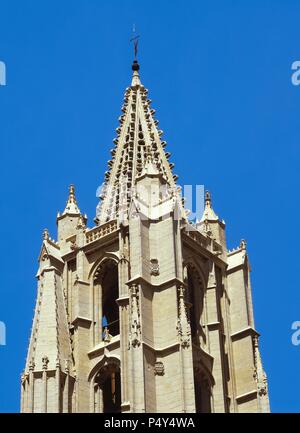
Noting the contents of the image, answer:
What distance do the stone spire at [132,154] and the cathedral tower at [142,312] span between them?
3.3 inches

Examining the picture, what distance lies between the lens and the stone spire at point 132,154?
5472 cm

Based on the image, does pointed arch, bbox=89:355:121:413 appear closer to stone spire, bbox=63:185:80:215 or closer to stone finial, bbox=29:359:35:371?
stone finial, bbox=29:359:35:371

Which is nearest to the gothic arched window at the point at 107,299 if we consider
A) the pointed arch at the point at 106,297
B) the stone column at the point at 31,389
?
the pointed arch at the point at 106,297

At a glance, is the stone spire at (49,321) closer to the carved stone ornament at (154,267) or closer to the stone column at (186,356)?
the carved stone ornament at (154,267)

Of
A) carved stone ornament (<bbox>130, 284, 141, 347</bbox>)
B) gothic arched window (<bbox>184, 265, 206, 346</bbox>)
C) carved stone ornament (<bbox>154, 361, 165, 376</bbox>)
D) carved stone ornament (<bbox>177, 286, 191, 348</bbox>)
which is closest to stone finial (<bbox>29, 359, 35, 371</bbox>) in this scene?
carved stone ornament (<bbox>130, 284, 141, 347</bbox>)

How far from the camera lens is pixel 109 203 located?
5519cm

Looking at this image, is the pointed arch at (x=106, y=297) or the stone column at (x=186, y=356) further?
the pointed arch at (x=106, y=297)

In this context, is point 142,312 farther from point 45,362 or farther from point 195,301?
point 195,301

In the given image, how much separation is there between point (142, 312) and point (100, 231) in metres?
5.82

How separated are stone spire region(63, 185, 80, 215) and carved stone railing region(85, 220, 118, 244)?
210 centimetres

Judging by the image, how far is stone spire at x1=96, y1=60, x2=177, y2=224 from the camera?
180ft

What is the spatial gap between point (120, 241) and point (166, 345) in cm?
530
